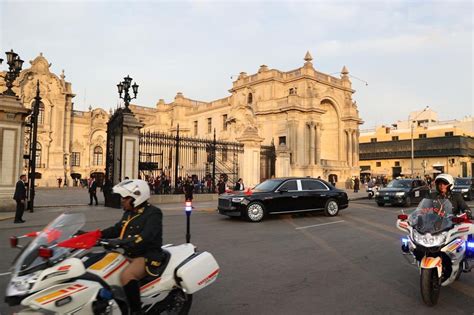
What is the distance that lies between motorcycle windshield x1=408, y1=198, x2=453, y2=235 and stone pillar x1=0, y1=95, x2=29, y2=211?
50.8 ft

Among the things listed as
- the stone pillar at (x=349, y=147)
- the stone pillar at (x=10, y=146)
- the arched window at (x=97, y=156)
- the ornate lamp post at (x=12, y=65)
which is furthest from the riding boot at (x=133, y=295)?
the arched window at (x=97, y=156)

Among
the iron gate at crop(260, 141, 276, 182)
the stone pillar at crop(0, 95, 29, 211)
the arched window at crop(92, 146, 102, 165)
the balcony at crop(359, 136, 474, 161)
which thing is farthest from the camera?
the balcony at crop(359, 136, 474, 161)

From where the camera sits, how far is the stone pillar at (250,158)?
82.8 feet

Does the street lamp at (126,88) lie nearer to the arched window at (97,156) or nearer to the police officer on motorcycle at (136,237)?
the police officer on motorcycle at (136,237)

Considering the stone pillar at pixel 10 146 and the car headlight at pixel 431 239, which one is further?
the stone pillar at pixel 10 146

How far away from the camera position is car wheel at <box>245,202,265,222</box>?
1254 centimetres

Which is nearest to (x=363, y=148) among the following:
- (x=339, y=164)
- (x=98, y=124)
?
(x=339, y=164)

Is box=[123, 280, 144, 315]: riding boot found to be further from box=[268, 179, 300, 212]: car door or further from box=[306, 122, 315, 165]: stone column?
box=[306, 122, 315, 165]: stone column

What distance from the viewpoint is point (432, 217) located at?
16.3 ft

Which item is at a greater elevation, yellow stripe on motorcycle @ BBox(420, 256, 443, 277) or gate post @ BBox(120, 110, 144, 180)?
gate post @ BBox(120, 110, 144, 180)

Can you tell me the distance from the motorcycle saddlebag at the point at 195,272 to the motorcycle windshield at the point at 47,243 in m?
1.14

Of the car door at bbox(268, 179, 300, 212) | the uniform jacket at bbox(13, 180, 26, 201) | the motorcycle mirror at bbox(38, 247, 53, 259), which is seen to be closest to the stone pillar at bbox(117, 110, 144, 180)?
the uniform jacket at bbox(13, 180, 26, 201)

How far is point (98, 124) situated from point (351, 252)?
176 ft

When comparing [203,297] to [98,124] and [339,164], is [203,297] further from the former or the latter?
[98,124]
